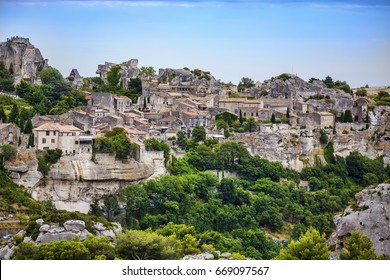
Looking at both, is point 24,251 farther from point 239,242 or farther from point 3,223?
point 239,242

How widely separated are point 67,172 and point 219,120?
8.27m

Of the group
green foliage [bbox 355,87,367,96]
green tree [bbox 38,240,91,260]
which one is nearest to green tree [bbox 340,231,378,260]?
green tree [bbox 38,240,91,260]

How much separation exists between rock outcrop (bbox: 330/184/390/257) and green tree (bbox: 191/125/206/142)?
11.8 meters

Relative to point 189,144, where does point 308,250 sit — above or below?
below

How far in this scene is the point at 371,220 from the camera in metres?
15.9

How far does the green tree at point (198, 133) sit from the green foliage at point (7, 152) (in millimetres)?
7071

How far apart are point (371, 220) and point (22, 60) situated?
20594 mm

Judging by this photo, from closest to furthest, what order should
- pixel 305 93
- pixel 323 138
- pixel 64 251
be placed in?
pixel 64 251 < pixel 323 138 < pixel 305 93

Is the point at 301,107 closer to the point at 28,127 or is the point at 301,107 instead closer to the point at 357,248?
the point at 28,127

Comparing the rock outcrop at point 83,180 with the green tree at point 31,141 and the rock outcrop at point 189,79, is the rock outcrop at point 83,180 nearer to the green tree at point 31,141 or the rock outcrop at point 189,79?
the green tree at point 31,141

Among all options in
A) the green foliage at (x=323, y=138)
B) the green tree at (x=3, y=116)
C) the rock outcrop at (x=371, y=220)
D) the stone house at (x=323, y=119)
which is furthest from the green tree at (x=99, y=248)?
the stone house at (x=323, y=119)

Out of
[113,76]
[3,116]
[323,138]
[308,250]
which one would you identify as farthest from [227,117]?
[308,250]

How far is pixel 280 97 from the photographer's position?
36.9 metres

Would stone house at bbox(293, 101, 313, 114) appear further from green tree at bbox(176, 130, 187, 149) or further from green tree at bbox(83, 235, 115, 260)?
green tree at bbox(83, 235, 115, 260)
